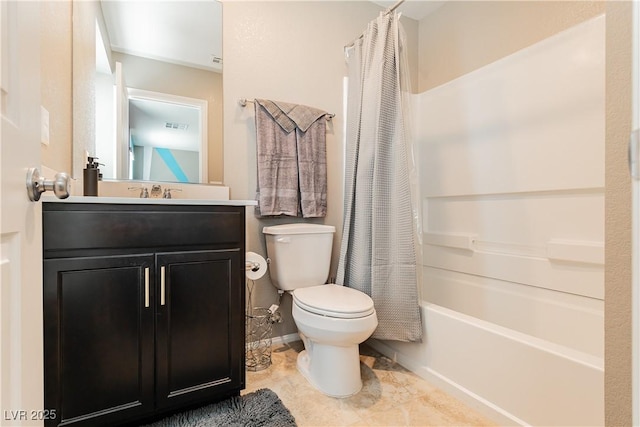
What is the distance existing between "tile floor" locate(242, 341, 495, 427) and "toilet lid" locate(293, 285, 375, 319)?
400mm

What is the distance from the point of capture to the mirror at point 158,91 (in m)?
1.62

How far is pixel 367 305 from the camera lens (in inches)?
57.2

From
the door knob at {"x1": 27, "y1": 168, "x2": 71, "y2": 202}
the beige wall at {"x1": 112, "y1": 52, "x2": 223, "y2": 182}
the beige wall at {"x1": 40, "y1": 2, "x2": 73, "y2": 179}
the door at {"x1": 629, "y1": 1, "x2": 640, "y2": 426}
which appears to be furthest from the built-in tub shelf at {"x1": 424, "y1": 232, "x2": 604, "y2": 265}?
the beige wall at {"x1": 40, "y1": 2, "x2": 73, "y2": 179}

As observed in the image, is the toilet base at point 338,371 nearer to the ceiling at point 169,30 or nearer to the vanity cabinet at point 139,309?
the vanity cabinet at point 139,309

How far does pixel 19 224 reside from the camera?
Result: 0.52 m

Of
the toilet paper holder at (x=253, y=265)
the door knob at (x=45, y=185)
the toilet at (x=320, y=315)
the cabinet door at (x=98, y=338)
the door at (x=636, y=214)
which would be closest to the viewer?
the door at (x=636, y=214)

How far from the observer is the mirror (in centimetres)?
162

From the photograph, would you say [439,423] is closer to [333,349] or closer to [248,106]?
[333,349]

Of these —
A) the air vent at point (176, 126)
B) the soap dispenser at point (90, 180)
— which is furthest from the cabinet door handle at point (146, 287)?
the air vent at point (176, 126)

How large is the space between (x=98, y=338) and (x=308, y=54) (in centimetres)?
194

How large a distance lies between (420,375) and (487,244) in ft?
3.09

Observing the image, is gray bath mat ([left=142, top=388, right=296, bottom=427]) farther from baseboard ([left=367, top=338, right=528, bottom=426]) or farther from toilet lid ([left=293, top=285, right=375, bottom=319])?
baseboard ([left=367, top=338, right=528, bottom=426])

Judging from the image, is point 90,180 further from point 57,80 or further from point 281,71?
point 281,71

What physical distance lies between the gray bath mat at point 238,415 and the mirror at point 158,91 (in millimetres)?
1141
